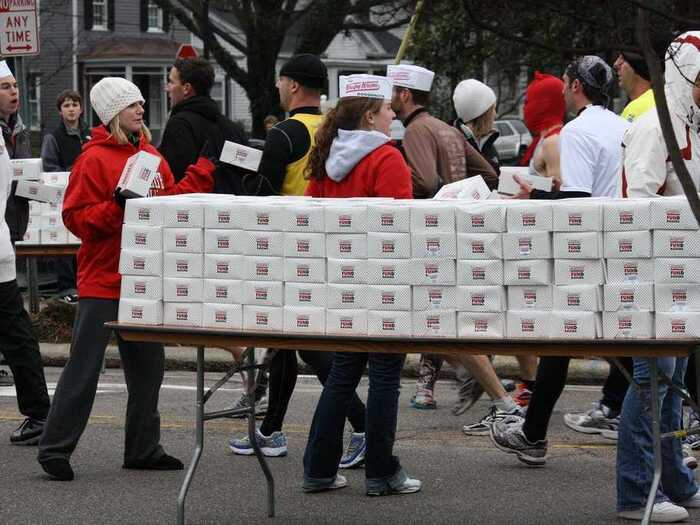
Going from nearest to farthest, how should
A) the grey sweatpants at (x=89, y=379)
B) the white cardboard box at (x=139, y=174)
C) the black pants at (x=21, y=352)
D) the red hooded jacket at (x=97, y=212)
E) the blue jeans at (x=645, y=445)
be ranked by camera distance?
the blue jeans at (x=645, y=445) → the white cardboard box at (x=139, y=174) → the red hooded jacket at (x=97, y=212) → the grey sweatpants at (x=89, y=379) → the black pants at (x=21, y=352)

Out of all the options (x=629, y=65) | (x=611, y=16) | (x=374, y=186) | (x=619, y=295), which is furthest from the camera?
(x=611, y=16)

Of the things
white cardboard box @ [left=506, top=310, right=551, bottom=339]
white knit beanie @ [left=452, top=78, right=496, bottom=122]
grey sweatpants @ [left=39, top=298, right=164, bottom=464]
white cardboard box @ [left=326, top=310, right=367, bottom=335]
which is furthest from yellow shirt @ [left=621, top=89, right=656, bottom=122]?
grey sweatpants @ [left=39, top=298, right=164, bottom=464]

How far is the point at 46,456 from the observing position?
7281mm

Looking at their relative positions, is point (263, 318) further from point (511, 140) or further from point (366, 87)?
point (511, 140)

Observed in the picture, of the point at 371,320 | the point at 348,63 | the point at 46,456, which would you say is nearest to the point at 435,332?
the point at 371,320

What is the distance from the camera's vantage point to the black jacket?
28.1 ft

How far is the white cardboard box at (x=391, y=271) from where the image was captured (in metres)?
5.89

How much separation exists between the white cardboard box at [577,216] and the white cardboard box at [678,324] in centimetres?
43

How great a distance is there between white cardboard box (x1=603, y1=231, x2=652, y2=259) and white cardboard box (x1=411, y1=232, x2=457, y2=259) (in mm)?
609

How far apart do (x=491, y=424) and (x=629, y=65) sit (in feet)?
6.85

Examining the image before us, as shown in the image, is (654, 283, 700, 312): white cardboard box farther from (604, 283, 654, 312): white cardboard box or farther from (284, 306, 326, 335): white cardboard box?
(284, 306, 326, 335): white cardboard box

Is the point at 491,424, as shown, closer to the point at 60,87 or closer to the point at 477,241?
the point at 477,241

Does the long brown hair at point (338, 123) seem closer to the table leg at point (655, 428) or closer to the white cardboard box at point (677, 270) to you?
the white cardboard box at point (677, 270)

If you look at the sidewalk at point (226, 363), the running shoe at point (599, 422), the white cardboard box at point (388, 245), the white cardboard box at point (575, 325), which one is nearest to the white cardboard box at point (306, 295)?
the white cardboard box at point (388, 245)
